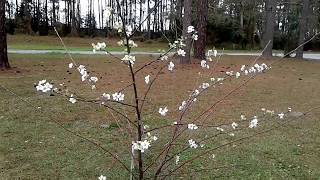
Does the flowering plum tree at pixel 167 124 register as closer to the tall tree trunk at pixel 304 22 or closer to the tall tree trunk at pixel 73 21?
the tall tree trunk at pixel 304 22

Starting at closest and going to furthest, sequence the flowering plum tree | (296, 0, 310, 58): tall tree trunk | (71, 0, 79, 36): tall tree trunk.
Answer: the flowering plum tree → (296, 0, 310, 58): tall tree trunk → (71, 0, 79, 36): tall tree trunk

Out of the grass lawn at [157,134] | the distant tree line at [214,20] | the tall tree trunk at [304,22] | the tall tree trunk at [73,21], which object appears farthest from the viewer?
the tall tree trunk at [73,21]

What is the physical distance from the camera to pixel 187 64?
1423cm

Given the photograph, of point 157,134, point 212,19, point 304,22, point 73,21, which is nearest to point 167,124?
point 157,134

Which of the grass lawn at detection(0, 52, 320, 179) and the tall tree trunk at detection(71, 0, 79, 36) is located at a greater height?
the tall tree trunk at detection(71, 0, 79, 36)

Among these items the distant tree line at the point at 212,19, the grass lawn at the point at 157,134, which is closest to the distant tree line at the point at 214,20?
the distant tree line at the point at 212,19

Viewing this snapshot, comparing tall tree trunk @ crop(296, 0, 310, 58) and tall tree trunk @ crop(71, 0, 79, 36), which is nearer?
tall tree trunk @ crop(296, 0, 310, 58)

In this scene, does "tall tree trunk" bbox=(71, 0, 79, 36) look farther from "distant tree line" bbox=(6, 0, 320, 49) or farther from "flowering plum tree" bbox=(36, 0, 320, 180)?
"flowering plum tree" bbox=(36, 0, 320, 180)

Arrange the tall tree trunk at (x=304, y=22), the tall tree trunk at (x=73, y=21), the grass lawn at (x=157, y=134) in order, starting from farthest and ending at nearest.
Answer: the tall tree trunk at (x=73, y=21) → the tall tree trunk at (x=304, y=22) → the grass lawn at (x=157, y=134)

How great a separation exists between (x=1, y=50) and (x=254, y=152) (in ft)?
28.1

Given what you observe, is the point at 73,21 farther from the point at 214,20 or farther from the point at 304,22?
the point at 304,22

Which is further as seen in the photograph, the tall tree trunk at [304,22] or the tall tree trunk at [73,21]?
the tall tree trunk at [73,21]

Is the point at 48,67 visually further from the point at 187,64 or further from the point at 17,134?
the point at 17,134

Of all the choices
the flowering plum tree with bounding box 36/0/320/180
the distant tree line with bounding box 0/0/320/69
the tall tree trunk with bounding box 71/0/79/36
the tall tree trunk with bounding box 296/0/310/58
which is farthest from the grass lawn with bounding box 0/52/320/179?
the tall tree trunk with bounding box 71/0/79/36
